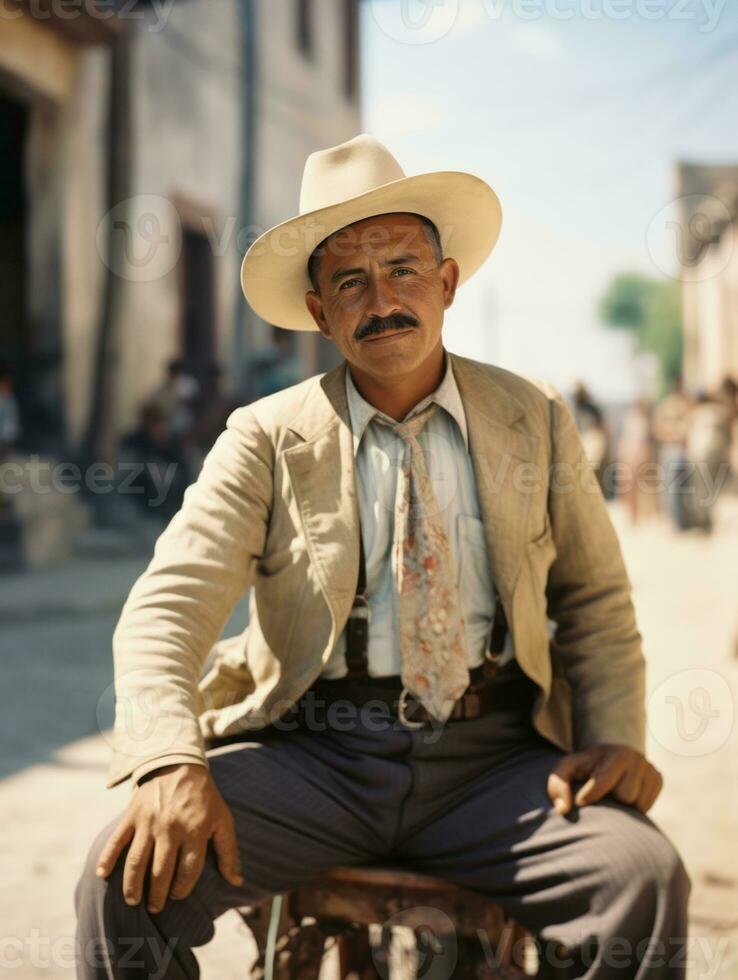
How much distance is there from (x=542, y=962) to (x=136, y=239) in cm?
1117

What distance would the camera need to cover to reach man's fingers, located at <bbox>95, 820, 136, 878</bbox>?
1.73 metres

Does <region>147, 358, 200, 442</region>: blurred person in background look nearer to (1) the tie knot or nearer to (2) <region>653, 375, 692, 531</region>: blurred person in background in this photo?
(2) <region>653, 375, 692, 531</region>: blurred person in background

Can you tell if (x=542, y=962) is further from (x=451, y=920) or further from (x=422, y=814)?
(x=422, y=814)

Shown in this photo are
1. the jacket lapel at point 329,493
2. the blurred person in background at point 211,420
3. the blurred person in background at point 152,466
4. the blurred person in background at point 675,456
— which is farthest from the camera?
the blurred person in background at point 675,456

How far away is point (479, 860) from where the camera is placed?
1.95 metres

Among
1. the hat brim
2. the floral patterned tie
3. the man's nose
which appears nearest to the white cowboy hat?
the hat brim

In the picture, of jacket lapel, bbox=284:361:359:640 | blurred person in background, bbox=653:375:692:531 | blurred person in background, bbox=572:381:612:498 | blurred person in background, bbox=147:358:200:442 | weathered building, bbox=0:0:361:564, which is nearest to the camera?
jacket lapel, bbox=284:361:359:640

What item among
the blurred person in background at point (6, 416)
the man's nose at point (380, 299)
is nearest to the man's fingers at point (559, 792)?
the man's nose at point (380, 299)

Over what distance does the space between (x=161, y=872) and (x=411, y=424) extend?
3.30 feet

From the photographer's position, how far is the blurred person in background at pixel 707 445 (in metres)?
12.0

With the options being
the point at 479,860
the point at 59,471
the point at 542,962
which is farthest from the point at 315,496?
the point at 59,471

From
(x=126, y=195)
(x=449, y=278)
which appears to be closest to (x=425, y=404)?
(x=449, y=278)

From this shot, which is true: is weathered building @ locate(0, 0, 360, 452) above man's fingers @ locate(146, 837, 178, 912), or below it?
above

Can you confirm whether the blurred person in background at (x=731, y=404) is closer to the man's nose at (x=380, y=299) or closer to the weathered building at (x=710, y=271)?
the weathered building at (x=710, y=271)
